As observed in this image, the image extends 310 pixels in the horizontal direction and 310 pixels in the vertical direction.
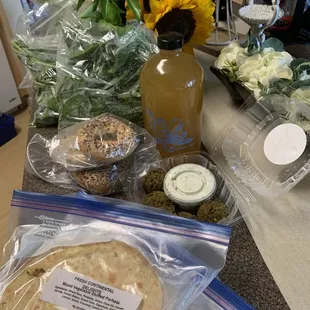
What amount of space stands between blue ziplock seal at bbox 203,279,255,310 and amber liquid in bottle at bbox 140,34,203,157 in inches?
10.6

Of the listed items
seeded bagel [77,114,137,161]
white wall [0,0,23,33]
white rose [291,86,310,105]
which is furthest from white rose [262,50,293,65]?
white wall [0,0,23,33]

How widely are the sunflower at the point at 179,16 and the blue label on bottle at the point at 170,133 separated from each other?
0.18 meters

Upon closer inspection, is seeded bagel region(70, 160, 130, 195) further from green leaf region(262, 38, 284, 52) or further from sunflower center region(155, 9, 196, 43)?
green leaf region(262, 38, 284, 52)

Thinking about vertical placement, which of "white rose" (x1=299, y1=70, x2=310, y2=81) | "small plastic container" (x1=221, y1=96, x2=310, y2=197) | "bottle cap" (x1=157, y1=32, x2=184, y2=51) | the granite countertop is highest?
"bottle cap" (x1=157, y1=32, x2=184, y2=51)

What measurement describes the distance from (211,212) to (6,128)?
1.53 m

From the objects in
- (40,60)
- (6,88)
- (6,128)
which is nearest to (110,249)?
(40,60)

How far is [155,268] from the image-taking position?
1.43ft

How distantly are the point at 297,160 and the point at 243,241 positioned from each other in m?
0.17

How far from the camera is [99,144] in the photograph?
58 cm

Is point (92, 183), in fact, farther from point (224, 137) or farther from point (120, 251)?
point (224, 137)

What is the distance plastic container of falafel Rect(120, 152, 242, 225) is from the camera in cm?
52

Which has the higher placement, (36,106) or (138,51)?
(138,51)

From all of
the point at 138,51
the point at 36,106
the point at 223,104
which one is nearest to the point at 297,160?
the point at 223,104

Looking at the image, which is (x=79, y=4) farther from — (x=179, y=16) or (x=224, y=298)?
(x=224, y=298)
